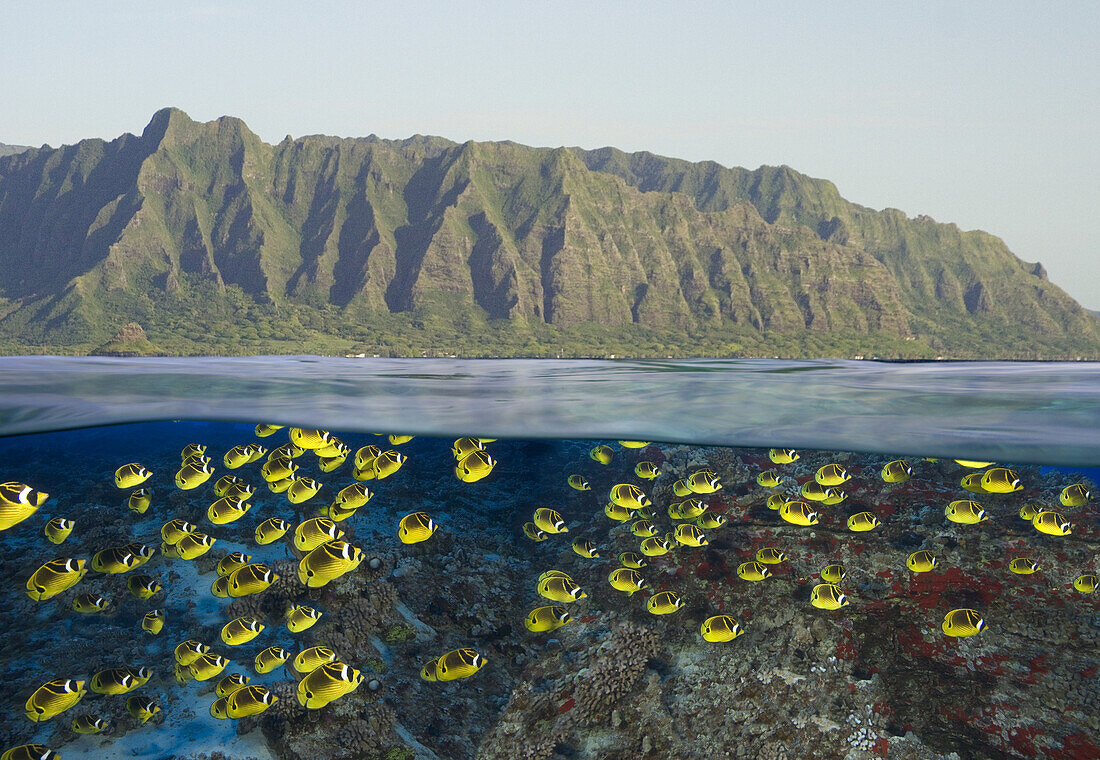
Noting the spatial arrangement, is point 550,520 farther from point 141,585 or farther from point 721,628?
point 141,585

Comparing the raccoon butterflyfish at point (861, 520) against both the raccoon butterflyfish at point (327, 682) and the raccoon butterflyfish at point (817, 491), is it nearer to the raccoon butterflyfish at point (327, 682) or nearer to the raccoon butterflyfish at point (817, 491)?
the raccoon butterflyfish at point (817, 491)

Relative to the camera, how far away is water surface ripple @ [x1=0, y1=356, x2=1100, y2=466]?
482 inches

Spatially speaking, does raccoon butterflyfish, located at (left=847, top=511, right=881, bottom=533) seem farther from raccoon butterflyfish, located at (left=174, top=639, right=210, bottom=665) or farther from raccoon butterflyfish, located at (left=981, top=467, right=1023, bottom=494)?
raccoon butterflyfish, located at (left=174, top=639, right=210, bottom=665)

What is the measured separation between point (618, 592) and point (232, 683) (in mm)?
6904

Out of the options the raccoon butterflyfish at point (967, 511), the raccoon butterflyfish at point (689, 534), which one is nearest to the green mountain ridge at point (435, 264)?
the raccoon butterflyfish at point (689, 534)

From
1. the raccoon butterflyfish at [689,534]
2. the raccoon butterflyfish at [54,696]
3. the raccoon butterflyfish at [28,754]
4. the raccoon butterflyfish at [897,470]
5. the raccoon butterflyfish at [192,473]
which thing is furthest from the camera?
the raccoon butterflyfish at [689,534]

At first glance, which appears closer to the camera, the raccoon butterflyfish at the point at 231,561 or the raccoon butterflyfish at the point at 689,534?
the raccoon butterflyfish at the point at 231,561

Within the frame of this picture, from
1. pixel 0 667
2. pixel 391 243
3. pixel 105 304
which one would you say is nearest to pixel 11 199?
pixel 105 304

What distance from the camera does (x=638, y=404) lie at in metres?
14.1

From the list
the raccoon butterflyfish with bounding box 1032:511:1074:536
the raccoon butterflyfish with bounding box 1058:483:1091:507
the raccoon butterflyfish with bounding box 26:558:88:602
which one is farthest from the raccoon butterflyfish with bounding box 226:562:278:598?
the raccoon butterflyfish with bounding box 1058:483:1091:507

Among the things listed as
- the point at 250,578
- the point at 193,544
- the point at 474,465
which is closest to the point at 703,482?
the point at 474,465

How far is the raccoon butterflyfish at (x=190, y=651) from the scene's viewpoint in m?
7.39

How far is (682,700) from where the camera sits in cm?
995

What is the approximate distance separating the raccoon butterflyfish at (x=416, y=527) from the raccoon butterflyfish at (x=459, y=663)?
1344 millimetres
